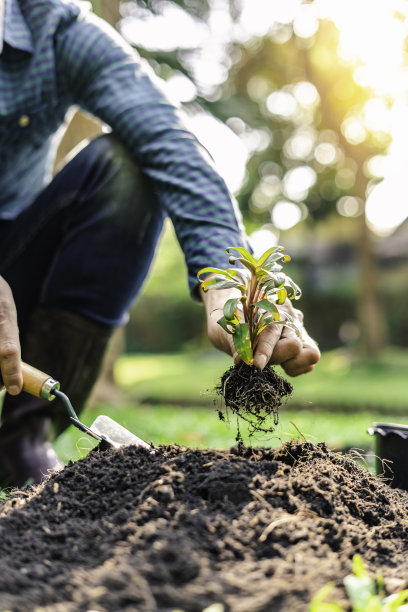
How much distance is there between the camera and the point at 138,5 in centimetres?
669

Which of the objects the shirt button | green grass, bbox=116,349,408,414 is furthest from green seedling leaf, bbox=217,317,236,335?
green grass, bbox=116,349,408,414

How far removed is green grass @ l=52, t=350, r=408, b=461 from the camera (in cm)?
326

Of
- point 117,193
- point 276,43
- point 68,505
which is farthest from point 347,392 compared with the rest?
point 276,43

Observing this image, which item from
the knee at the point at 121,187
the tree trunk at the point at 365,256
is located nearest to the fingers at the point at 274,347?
the knee at the point at 121,187

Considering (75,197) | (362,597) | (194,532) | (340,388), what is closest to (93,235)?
(75,197)

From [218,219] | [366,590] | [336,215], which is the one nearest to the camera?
[366,590]

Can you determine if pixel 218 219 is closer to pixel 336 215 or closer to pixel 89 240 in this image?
pixel 89 240

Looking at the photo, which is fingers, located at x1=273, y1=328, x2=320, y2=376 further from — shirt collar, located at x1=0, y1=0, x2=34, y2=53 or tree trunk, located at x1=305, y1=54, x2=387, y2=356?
tree trunk, located at x1=305, y1=54, x2=387, y2=356

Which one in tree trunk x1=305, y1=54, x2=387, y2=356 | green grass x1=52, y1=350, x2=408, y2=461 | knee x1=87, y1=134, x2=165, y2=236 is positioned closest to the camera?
knee x1=87, y1=134, x2=165, y2=236

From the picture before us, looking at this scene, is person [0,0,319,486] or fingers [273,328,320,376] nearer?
fingers [273,328,320,376]

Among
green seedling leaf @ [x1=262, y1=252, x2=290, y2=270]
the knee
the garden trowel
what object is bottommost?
the garden trowel

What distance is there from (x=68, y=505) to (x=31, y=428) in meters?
1.03

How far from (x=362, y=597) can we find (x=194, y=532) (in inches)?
11.7

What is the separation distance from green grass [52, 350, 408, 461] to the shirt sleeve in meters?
0.47
